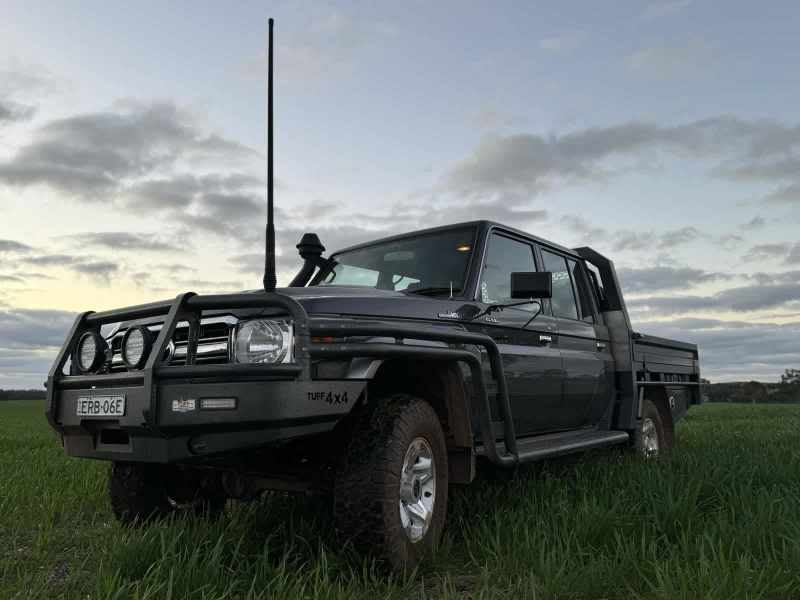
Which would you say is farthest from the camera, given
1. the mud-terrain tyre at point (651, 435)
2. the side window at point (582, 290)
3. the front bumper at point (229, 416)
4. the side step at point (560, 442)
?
the mud-terrain tyre at point (651, 435)

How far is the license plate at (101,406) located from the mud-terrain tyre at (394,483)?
102 cm

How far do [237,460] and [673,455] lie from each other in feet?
14.6

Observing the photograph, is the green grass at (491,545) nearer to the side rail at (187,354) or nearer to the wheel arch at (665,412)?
the side rail at (187,354)

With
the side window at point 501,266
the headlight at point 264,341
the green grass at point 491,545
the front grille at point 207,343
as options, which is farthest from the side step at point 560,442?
the front grille at point 207,343

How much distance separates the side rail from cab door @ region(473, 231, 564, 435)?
1472mm

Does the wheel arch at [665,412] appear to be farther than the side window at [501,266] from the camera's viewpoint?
Yes

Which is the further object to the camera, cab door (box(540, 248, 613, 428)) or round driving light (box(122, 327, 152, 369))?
cab door (box(540, 248, 613, 428))

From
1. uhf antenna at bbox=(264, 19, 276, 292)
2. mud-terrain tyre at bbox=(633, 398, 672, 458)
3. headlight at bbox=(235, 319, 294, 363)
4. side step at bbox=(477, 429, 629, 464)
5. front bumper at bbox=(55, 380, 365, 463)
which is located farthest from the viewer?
mud-terrain tyre at bbox=(633, 398, 672, 458)

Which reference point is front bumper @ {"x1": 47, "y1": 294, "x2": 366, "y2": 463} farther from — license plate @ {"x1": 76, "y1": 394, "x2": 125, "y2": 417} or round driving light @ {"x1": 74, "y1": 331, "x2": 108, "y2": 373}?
round driving light @ {"x1": 74, "y1": 331, "x2": 108, "y2": 373}

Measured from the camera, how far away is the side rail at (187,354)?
9.98 ft

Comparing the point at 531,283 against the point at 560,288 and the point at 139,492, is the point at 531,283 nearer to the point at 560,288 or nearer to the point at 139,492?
the point at 560,288

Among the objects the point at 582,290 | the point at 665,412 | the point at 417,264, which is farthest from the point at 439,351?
the point at 665,412

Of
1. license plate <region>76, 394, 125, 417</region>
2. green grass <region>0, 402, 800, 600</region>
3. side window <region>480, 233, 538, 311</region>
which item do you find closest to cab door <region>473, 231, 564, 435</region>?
side window <region>480, 233, 538, 311</region>

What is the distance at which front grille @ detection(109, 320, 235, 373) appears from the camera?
131 inches
